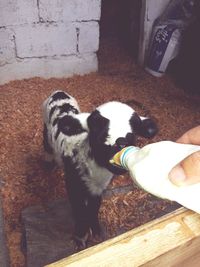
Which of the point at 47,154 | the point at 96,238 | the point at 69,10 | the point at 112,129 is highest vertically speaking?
the point at 69,10

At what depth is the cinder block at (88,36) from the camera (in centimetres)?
439

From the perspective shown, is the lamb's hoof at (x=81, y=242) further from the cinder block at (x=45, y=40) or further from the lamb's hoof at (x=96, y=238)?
the cinder block at (x=45, y=40)

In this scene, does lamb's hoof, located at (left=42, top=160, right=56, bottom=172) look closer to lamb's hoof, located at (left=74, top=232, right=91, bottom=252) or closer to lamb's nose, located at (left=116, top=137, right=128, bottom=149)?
lamb's hoof, located at (left=74, top=232, right=91, bottom=252)

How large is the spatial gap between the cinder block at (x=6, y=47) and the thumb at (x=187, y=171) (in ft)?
12.1

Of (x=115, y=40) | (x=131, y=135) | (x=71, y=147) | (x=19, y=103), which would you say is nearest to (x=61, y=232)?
(x=71, y=147)

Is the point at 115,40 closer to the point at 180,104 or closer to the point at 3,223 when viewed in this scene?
the point at 180,104

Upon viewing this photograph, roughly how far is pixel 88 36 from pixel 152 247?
3.99 m

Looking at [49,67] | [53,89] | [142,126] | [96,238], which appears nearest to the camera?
[142,126]

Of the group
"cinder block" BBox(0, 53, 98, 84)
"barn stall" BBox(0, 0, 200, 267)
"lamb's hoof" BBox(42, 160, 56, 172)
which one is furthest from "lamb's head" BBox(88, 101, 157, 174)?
"cinder block" BBox(0, 53, 98, 84)

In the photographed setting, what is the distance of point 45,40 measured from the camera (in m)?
4.36

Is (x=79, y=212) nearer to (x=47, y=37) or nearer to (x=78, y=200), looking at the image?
(x=78, y=200)

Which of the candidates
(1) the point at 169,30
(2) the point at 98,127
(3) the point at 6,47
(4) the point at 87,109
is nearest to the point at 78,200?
(2) the point at 98,127

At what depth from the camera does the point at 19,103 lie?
4.21 meters

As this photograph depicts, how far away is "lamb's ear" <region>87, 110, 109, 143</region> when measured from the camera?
2.29 meters
